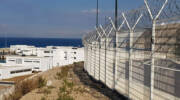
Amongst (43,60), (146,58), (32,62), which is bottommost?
(32,62)

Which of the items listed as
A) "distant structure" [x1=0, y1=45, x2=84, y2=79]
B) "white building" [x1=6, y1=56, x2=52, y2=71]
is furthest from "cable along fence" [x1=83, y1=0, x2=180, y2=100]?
"white building" [x1=6, y1=56, x2=52, y2=71]

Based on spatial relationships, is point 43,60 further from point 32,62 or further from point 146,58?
point 146,58

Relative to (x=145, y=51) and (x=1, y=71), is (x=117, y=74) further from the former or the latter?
(x=1, y=71)

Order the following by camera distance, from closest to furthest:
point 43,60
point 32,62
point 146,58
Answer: point 146,58 < point 43,60 < point 32,62

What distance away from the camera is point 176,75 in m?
4.43

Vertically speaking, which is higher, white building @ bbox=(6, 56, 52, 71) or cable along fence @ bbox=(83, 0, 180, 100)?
cable along fence @ bbox=(83, 0, 180, 100)

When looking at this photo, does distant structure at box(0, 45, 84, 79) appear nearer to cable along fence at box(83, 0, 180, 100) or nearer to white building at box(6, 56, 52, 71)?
white building at box(6, 56, 52, 71)

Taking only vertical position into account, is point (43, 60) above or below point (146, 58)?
below

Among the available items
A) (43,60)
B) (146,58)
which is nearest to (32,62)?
(43,60)

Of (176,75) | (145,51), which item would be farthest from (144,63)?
(176,75)

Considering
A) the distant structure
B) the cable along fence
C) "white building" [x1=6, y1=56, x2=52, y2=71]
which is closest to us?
the cable along fence

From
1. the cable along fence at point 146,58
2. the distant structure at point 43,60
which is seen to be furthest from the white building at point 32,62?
the cable along fence at point 146,58

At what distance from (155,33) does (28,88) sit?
5.99m

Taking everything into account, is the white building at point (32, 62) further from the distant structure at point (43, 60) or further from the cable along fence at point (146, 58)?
the cable along fence at point (146, 58)
